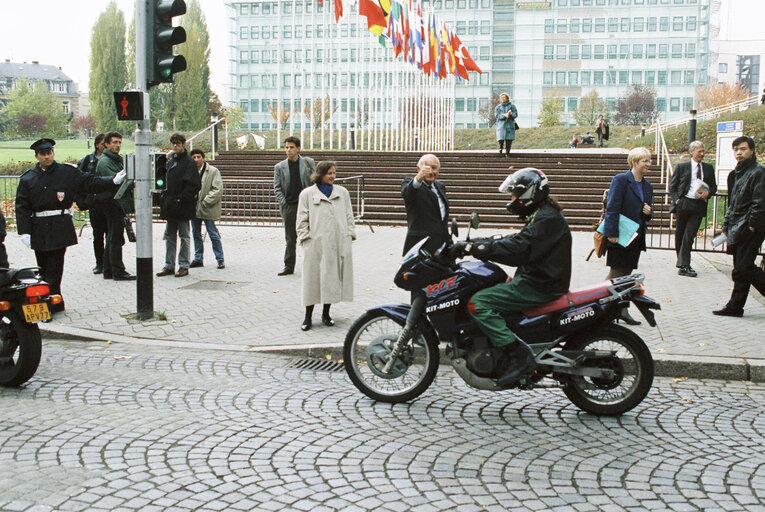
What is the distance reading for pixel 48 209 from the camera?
27.8 feet

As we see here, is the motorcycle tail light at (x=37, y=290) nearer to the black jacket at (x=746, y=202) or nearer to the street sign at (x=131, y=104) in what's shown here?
the street sign at (x=131, y=104)

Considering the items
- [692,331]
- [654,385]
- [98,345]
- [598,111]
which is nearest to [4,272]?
[98,345]

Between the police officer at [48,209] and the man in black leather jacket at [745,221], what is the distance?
22.3ft

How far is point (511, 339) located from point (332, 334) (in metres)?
2.94

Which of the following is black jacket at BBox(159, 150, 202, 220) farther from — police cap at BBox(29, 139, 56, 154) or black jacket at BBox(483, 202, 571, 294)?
black jacket at BBox(483, 202, 571, 294)

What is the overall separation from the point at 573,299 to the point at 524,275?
373 mm

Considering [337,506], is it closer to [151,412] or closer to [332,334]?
[151,412]

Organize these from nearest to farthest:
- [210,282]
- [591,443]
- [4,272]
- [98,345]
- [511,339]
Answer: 1. [591,443]
2. [511,339]
3. [4,272]
4. [98,345]
5. [210,282]

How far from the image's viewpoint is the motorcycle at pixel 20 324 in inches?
231

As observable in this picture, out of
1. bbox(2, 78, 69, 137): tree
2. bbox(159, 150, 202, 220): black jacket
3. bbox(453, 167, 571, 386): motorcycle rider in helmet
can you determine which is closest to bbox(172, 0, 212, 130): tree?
bbox(2, 78, 69, 137): tree

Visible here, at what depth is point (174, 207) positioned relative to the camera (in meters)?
11.5

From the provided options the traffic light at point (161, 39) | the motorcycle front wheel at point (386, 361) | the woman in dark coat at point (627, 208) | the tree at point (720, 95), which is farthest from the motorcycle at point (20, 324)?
the tree at point (720, 95)

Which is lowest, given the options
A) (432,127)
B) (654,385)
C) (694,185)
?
(654,385)

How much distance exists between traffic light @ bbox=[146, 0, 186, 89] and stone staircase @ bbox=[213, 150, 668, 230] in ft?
34.8
